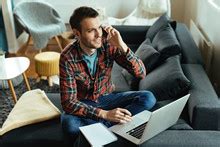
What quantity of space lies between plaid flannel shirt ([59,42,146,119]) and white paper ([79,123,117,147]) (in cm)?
12

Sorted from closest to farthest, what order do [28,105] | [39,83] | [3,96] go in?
[28,105] < [3,96] < [39,83]

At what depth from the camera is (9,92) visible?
10.5 ft

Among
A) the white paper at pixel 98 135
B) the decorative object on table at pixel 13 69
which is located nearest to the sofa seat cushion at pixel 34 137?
the white paper at pixel 98 135

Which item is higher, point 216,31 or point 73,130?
point 216,31

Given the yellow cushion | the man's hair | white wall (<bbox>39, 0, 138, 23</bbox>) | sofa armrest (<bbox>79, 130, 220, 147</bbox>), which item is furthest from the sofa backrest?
white wall (<bbox>39, 0, 138, 23</bbox>)

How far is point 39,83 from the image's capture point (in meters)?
3.37

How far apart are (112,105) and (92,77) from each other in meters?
0.22

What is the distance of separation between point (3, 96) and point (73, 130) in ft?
5.12

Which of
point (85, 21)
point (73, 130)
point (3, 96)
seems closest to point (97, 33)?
point (85, 21)

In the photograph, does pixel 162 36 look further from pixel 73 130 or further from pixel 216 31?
pixel 73 130

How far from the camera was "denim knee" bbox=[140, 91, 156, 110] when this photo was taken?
74.8 inches

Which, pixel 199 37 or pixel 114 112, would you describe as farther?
pixel 199 37

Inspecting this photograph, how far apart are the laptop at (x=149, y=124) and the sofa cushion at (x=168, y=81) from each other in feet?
0.73

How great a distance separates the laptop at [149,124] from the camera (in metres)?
1.47
